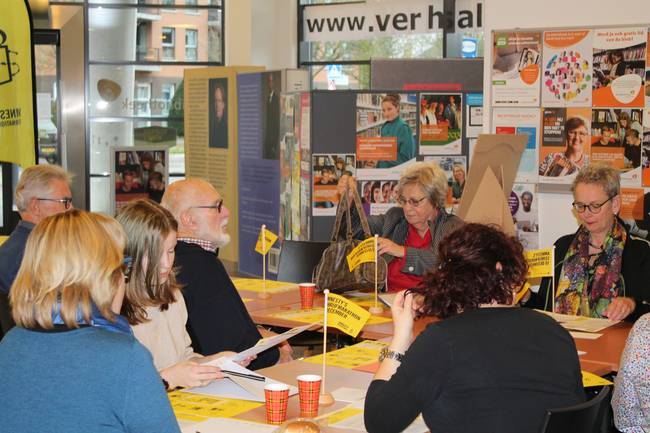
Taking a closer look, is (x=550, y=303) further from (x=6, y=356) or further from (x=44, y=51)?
(x=44, y=51)

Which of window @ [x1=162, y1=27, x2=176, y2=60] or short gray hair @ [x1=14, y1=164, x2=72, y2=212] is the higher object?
window @ [x1=162, y1=27, x2=176, y2=60]

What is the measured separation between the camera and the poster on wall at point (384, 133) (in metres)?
7.15

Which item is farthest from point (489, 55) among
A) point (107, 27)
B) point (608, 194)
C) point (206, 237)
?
point (107, 27)

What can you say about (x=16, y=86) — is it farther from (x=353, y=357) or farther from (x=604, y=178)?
(x=604, y=178)

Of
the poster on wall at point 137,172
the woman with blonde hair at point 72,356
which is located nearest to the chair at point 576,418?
the woman with blonde hair at point 72,356

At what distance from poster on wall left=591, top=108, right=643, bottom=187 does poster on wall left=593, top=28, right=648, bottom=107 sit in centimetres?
6

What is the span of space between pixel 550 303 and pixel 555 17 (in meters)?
2.18

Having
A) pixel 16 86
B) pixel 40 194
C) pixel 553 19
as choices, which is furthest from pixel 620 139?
pixel 16 86

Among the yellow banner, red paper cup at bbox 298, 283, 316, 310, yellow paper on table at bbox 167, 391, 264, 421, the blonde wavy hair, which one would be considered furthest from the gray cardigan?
the blonde wavy hair

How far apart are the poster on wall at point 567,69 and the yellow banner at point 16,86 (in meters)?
3.22

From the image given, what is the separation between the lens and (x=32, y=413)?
1892mm

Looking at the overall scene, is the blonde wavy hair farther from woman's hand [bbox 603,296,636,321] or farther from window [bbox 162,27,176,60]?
window [bbox 162,27,176,60]

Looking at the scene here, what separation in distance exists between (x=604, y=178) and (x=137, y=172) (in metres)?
7.22

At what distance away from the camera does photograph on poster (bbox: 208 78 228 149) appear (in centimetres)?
984
